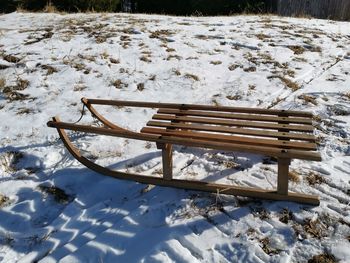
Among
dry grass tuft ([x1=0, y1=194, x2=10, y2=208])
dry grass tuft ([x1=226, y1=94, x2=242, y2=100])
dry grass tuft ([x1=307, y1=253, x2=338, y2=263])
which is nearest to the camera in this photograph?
dry grass tuft ([x1=307, y1=253, x2=338, y2=263])

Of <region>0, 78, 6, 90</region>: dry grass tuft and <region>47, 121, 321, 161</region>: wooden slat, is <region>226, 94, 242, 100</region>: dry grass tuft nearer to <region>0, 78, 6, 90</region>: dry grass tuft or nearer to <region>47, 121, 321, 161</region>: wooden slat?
<region>47, 121, 321, 161</region>: wooden slat

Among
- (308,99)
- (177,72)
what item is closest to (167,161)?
(308,99)

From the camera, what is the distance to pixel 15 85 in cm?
584

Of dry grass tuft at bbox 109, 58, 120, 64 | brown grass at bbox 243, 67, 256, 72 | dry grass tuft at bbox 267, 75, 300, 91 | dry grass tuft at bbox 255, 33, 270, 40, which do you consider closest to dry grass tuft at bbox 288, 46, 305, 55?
dry grass tuft at bbox 255, 33, 270, 40

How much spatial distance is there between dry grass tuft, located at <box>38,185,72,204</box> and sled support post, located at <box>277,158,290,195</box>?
6.15 ft

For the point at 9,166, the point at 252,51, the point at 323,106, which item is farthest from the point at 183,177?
the point at 252,51

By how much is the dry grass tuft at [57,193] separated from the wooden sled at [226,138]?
1.39 ft

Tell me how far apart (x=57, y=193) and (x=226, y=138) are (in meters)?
1.64

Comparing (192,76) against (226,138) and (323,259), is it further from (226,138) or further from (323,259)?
(323,259)

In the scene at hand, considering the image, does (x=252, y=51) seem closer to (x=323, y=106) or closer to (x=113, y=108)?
(x=323, y=106)

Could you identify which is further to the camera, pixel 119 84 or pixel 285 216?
pixel 119 84

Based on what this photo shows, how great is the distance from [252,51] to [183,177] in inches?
163

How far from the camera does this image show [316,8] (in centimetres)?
1352

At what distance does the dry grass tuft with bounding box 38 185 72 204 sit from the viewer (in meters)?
3.56
